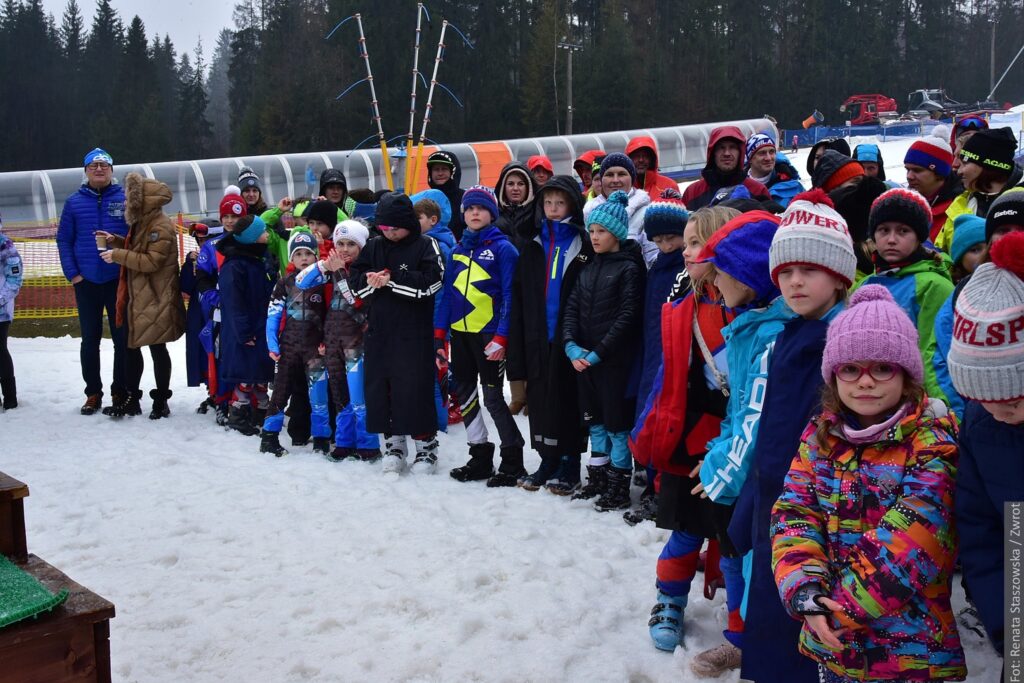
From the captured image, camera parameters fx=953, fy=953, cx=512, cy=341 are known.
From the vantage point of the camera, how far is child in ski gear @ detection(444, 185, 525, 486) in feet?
19.8

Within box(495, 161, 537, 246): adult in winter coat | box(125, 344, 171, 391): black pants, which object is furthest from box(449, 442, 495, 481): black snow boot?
box(125, 344, 171, 391): black pants

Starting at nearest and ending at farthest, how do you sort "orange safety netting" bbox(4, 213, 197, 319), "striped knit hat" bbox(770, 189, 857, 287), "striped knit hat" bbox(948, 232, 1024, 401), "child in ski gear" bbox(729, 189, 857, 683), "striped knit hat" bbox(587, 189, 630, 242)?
"striped knit hat" bbox(948, 232, 1024, 401) < "child in ski gear" bbox(729, 189, 857, 683) < "striped knit hat" bbox(770, 189, 857, 287) < "striped knit hat" bbox(587, 189, 630, 242) < "orange safety netting" bbox(4, 213, 197, 319)

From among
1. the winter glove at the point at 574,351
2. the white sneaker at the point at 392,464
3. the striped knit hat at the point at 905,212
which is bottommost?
the white sneaker at the point at 392,464

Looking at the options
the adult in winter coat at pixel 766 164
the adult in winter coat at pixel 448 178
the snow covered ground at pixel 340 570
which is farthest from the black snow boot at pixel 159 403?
the adult in winter coat at pixel 766 164

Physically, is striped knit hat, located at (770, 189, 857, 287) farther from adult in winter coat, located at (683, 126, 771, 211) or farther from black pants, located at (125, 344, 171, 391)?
black pants, located at (125, 344, 171, 391)

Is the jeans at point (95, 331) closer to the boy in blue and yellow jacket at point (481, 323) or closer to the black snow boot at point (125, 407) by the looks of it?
the black snow boot at point (125, 407)

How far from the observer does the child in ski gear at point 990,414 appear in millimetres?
2145

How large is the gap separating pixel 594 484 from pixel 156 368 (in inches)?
169

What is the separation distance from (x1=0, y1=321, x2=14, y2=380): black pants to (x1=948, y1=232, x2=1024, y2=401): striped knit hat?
806cm

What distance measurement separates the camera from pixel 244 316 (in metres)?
7.40

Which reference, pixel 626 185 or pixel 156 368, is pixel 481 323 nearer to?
pixel 626 185

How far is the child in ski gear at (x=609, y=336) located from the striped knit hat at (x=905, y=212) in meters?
→ 1.70

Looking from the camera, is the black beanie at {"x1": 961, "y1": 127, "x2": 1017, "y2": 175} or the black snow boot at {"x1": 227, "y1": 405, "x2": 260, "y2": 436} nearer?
the black beanie at {"x1": 961, "y1": 127, "x2": 1017, "y2": 175}

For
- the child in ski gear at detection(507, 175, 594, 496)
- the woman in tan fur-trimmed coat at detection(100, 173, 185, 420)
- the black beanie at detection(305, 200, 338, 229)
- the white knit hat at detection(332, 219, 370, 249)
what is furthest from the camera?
the woman in tan fur-trimmed coat at detection(100, 173, 185, 420)
